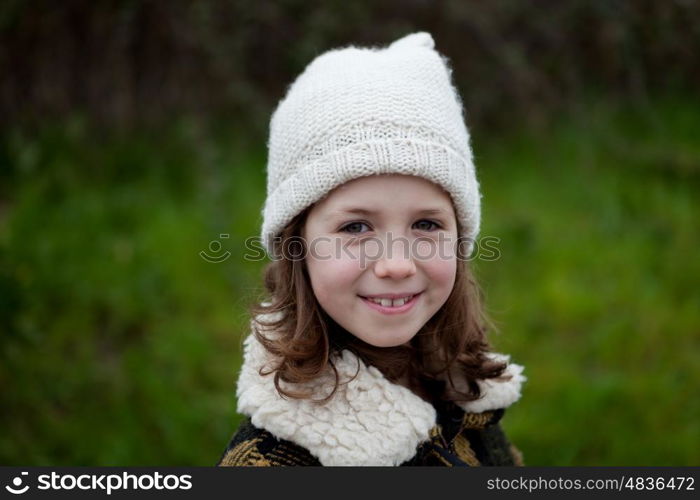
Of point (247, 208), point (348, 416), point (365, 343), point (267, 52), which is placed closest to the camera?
point (348, 416)

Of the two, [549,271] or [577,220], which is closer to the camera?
[549,271]

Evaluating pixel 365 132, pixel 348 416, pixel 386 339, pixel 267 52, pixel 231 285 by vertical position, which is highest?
pixel 267 52

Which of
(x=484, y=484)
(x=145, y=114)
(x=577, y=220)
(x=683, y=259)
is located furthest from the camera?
(x=145, y=114)

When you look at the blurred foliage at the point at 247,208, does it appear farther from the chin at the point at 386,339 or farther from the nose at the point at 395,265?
the nose at the point at 395,265

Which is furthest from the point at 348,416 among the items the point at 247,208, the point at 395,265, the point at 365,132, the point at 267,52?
the point at 267,52

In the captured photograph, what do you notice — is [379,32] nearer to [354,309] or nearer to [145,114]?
[145,114]

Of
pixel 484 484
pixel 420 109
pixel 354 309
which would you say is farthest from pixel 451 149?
pixel 484 484

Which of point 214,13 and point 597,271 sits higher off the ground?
point 214,13

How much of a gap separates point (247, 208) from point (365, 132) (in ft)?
8.30

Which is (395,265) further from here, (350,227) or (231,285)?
(231,285)

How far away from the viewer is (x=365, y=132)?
1624mm

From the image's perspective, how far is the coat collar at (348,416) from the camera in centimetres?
153

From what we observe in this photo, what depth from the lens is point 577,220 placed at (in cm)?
405

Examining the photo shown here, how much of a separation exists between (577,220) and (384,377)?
108 inches
